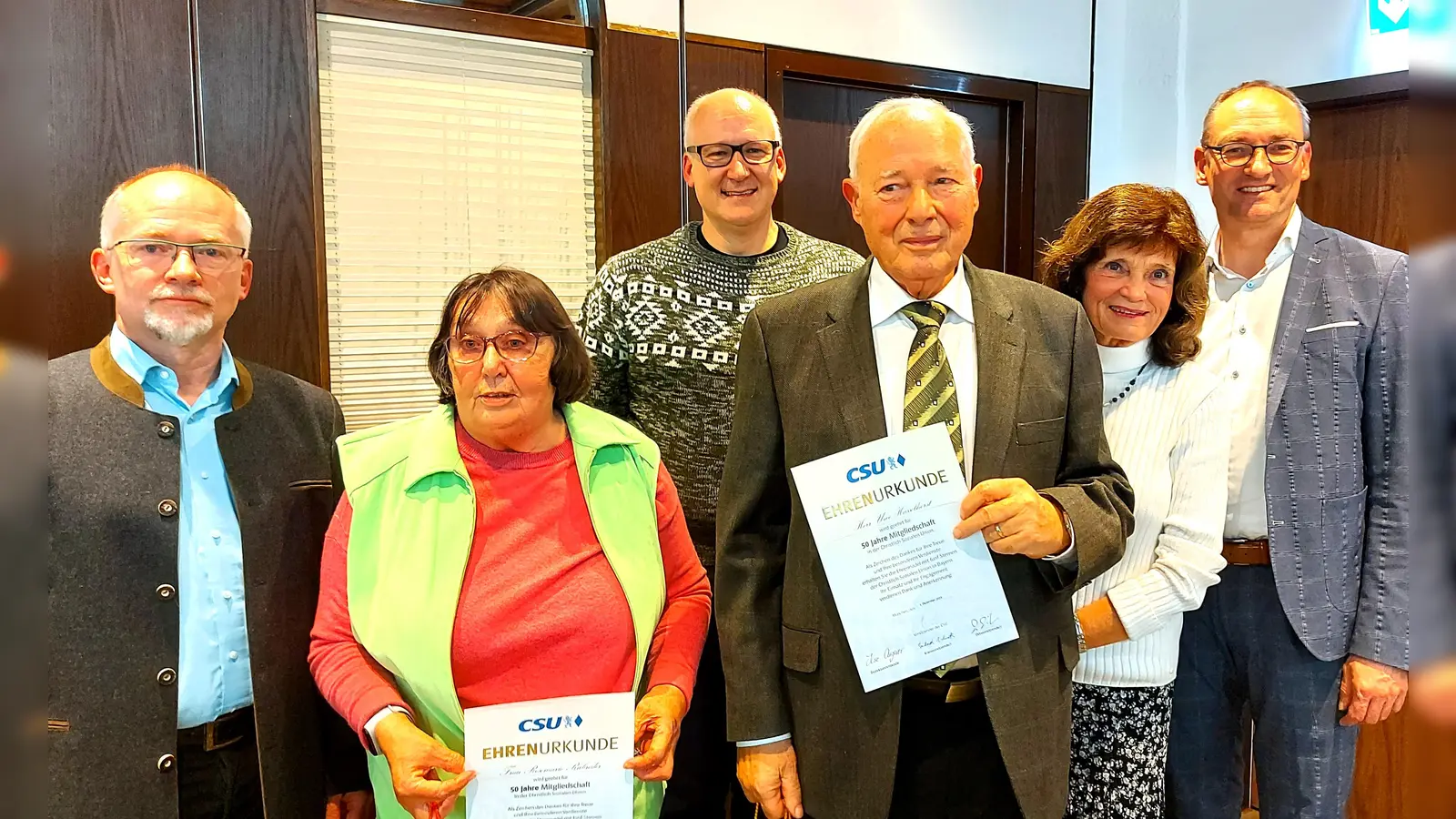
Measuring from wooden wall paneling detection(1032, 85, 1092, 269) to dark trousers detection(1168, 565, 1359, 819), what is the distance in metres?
2.43

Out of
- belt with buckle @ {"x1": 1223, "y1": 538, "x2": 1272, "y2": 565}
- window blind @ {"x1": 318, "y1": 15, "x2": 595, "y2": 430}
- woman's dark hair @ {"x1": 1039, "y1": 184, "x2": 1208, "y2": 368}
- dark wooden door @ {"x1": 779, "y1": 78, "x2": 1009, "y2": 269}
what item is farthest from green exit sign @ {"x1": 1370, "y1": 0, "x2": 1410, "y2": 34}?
window blind @ {"x1": 318, "y1": 15, "x2": 595, "y2": 430}

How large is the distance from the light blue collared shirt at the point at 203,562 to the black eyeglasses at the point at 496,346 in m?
0.45

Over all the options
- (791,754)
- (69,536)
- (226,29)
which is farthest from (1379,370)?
(226,29)

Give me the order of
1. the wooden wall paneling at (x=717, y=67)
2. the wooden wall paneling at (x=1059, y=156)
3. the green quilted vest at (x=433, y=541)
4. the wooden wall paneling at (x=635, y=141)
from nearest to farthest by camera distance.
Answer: the green quilted vest at (x=433, y=541), the wooden wall paneling at (x=635, y=141), the wooden wall paneling at (x=717, y=67), the wooden wall paneling at (x=1059, y=156)

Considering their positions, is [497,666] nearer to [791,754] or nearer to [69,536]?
[791,754]

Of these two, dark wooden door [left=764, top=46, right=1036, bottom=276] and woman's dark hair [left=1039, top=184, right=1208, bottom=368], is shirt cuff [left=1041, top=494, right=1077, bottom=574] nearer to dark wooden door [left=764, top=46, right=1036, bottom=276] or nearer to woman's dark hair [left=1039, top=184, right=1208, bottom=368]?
woman's dark hair [left=1039, top=184, right=1208, bottom=368]

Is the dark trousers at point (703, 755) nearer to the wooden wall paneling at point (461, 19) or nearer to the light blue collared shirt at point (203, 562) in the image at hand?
the light blue collared shirt at point (203, 562)

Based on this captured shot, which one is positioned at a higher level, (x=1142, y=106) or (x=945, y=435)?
(x=1142, y=106)

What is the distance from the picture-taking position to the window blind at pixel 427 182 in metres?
2.71

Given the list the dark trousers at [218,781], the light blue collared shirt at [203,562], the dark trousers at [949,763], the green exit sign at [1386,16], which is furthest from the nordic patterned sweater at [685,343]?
the green exit sign at [1386,16]

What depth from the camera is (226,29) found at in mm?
2459

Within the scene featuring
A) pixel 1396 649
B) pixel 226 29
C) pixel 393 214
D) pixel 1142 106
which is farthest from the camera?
pixel 1142 106

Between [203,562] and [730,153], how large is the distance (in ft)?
4.51
